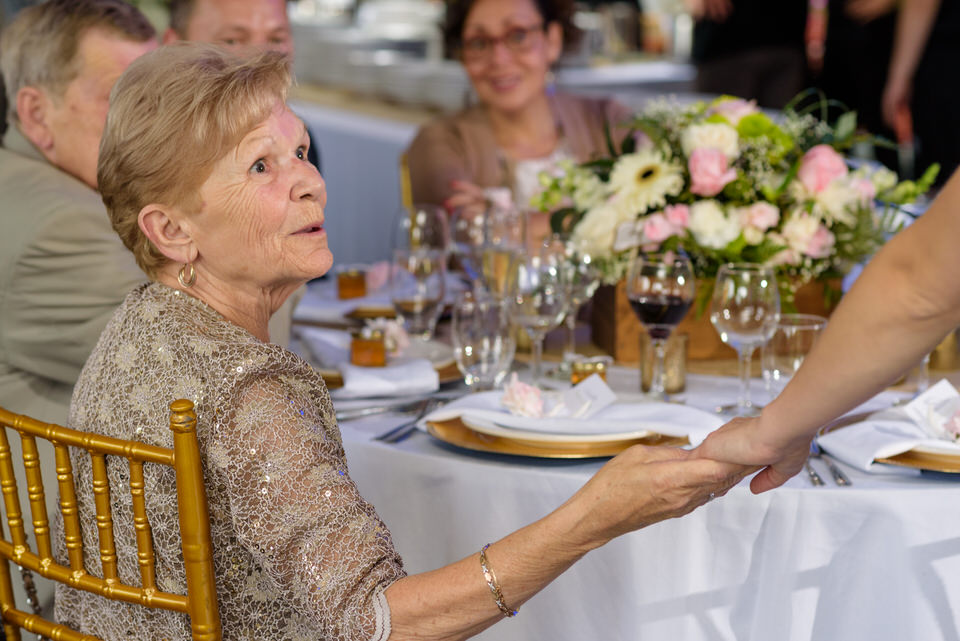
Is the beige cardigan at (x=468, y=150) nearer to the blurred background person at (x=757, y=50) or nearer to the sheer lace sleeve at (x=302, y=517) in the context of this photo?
the sheer lace sleeve at (x=302, y=517)

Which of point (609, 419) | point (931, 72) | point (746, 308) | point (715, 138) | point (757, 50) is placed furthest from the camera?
point (757, 50)

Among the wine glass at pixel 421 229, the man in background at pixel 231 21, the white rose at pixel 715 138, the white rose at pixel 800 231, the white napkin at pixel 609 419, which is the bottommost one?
the white napkin at pixel 609 419

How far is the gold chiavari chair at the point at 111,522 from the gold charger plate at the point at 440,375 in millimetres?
652

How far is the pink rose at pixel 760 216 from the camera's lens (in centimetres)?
208

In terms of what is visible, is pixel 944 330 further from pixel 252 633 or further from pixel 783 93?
pixel 783 93

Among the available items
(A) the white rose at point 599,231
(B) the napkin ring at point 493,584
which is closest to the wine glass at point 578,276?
(A) the white rose at point 599,231

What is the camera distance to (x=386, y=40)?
7.28m

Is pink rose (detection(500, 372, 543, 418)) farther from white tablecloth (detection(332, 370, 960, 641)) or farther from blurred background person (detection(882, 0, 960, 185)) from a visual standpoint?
blurred background person (detection(882, 0, 960, 185))

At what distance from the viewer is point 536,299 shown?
204 cm

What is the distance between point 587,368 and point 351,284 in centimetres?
96

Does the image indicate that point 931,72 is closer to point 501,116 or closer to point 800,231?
point 501,116

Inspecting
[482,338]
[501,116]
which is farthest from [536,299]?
[501,116]

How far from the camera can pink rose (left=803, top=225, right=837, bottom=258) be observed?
212 cm

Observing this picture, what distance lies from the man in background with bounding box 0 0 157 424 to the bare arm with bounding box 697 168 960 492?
1285mm
